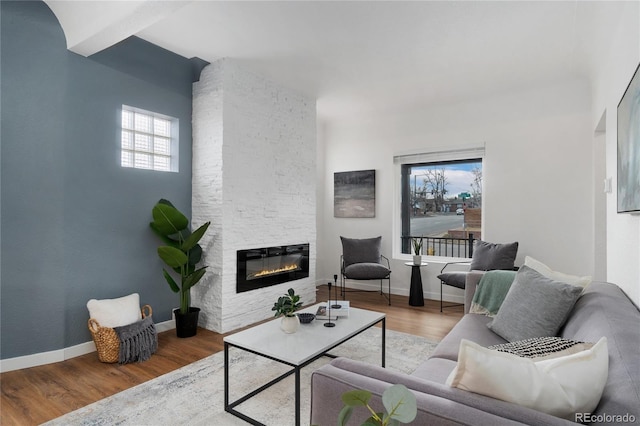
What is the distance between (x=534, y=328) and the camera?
1917 millimetres

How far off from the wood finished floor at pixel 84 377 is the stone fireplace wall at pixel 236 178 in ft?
1.63

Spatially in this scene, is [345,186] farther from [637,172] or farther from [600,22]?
[637,172]

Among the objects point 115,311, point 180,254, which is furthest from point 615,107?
point 115,311

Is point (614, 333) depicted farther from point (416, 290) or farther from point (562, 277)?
point (416, 290)

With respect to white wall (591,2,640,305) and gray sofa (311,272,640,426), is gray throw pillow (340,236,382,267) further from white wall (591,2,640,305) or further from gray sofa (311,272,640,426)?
gray sofa (311,272,640,426)

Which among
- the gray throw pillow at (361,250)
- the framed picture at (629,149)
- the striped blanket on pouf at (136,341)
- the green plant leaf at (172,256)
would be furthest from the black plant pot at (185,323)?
the framed picture at (629,149)

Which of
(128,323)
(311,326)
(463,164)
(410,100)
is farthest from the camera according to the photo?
(463,164)

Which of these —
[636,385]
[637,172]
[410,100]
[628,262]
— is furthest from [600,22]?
[636,385]

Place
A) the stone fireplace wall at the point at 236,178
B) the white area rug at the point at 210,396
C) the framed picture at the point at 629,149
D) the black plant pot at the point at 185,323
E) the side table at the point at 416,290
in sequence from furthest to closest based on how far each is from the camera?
the side table at the point at 416,290
the stone fireplace wall at the point at 236,178
the black plant pot at the point at 185,323
the white area rug at the point at 210,396
the framed picture at the point at 629,149

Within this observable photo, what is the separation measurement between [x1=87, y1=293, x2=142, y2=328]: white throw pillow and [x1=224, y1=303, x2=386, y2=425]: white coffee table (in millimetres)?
1287

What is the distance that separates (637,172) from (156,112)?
387 centimetres

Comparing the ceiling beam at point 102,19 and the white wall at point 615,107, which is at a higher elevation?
the ceiling beam at point 102,19

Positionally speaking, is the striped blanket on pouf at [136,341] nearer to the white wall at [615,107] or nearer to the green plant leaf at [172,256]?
the green plant leaf at [172,256]

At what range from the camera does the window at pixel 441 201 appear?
5004 mm
